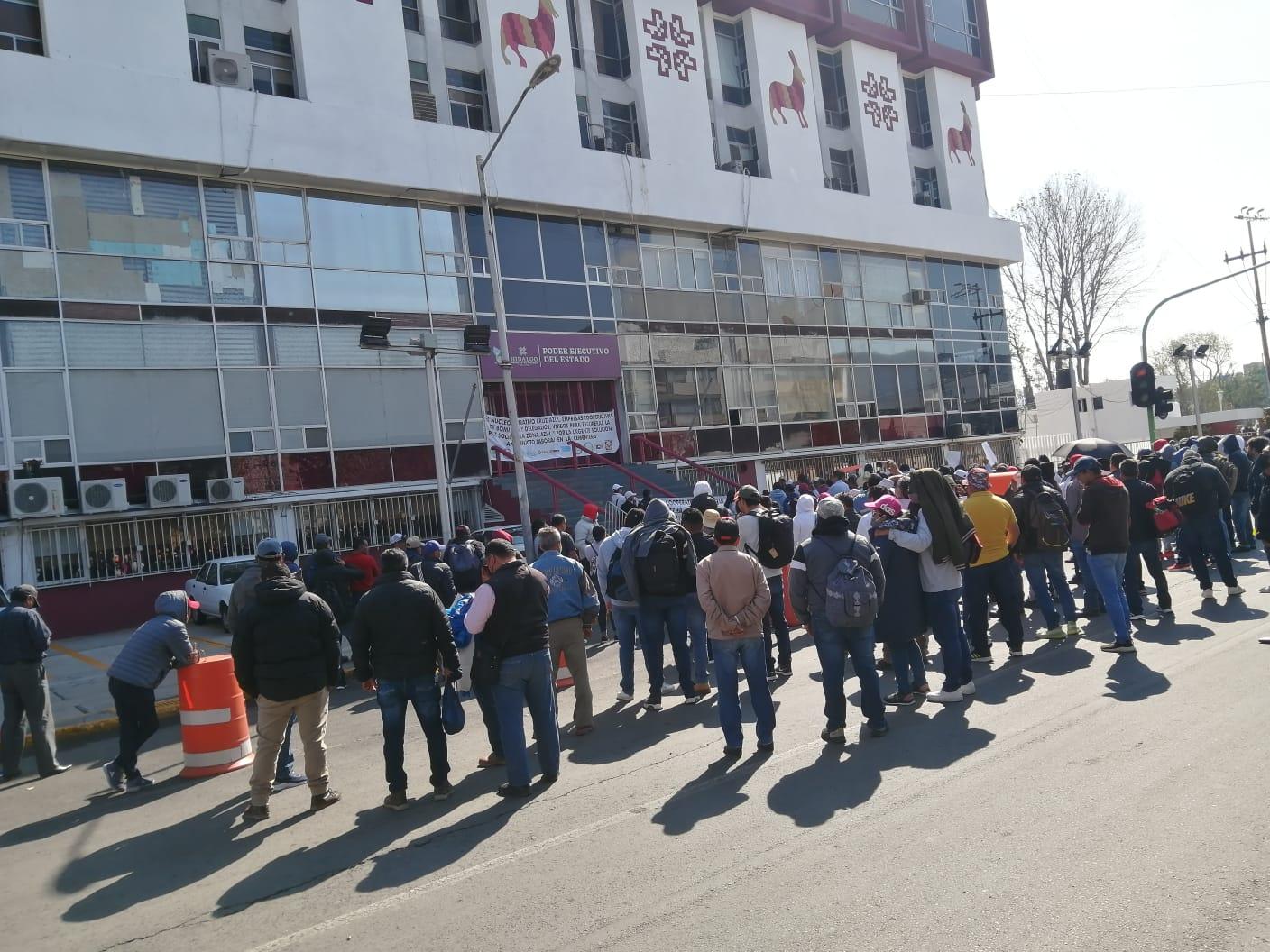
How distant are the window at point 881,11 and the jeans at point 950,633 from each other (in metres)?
29.1

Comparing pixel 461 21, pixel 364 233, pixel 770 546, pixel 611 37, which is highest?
pixel 611 37

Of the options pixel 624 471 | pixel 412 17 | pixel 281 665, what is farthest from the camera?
pixel 412 17

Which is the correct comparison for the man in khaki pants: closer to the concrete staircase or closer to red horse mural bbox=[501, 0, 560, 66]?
the concrete staircase

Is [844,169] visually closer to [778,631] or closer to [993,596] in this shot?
[993,596]

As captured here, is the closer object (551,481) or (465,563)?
(465,563)

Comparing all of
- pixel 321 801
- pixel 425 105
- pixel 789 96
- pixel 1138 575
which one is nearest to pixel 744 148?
pixel 789 96

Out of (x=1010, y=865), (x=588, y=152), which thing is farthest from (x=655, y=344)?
(x=1010, y=865)

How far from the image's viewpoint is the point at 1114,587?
365 inches

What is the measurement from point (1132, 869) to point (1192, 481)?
26.7 ft

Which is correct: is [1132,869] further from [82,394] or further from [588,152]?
[588,152]

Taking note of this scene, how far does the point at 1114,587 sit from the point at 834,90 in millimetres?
27108

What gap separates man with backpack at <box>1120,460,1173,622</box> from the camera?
10.4m

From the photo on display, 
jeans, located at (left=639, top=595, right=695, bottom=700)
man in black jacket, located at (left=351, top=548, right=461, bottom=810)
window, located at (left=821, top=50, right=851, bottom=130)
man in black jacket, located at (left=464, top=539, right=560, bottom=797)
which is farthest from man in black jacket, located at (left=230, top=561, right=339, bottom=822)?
window, located at (left=821, top=50, right=851, bottom=130)

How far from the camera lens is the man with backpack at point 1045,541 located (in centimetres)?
980
